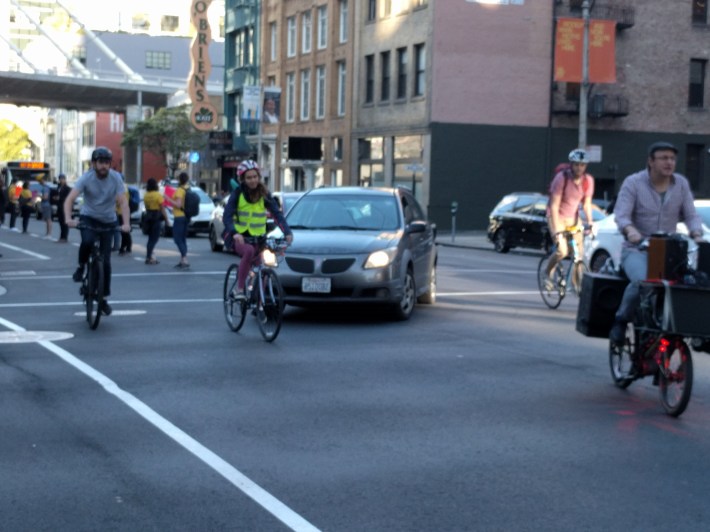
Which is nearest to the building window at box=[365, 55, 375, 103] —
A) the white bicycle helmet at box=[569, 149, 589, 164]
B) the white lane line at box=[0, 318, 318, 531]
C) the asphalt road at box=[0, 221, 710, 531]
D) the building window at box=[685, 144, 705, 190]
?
the building window at box=[685, 144, 705, 190]

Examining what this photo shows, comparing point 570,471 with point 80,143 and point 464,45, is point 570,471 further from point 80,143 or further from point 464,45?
point 80,143

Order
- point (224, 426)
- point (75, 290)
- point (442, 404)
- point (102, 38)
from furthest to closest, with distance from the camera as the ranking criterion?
point (102, 38) → point (75, 290) → point (442, 404) → point (224, 426)

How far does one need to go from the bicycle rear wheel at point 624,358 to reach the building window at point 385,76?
4528cm

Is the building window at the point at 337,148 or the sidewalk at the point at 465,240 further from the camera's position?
the building window at the point at 337,148

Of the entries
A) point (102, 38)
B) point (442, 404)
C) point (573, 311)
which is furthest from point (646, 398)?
point (102, 38)

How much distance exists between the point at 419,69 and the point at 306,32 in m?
14.2

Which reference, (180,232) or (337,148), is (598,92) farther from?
(180,232)

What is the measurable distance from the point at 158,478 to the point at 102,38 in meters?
114

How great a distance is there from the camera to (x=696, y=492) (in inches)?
268

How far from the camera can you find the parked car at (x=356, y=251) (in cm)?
1483

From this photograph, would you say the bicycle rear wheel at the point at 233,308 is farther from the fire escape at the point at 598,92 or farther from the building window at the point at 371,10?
the building window at the point at 371,10

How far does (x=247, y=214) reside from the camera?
13602mm

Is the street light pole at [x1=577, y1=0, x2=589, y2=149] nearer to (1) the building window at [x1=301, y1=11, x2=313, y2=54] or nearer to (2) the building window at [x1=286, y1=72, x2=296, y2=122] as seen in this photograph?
(1) the building window at [x1=301, y1=11, x2=313, y2=54]

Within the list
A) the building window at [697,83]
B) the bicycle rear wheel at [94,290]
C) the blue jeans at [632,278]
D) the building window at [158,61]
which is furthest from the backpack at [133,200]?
the building window at [158,61]
